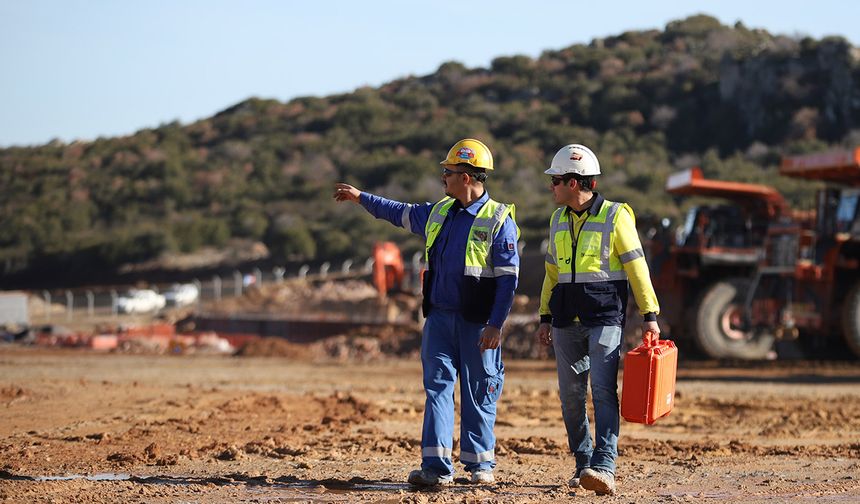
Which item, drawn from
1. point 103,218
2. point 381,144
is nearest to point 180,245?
point 103,218

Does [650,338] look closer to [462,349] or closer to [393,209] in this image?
[462,349]

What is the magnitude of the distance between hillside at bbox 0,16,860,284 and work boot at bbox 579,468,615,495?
38626mm

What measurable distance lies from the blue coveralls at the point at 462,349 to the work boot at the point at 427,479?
0.04 m

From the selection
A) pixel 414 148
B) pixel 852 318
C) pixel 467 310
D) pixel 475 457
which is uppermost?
pixel 414 148

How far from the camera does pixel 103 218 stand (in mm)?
62438

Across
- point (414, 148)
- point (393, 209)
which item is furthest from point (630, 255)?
point (414, 148)

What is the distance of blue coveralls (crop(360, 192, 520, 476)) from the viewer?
706 centimetres

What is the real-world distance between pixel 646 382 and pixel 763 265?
1281cm

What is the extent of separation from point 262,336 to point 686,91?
149 ft

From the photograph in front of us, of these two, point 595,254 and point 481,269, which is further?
point 481,269

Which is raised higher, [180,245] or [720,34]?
[720,34]

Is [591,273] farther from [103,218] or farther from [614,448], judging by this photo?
[103,218]

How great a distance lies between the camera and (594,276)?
6.84 m

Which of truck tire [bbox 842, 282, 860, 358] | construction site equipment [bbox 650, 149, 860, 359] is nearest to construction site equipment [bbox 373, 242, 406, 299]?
construction site equipment [bbox 650, 149, 860, 359]
